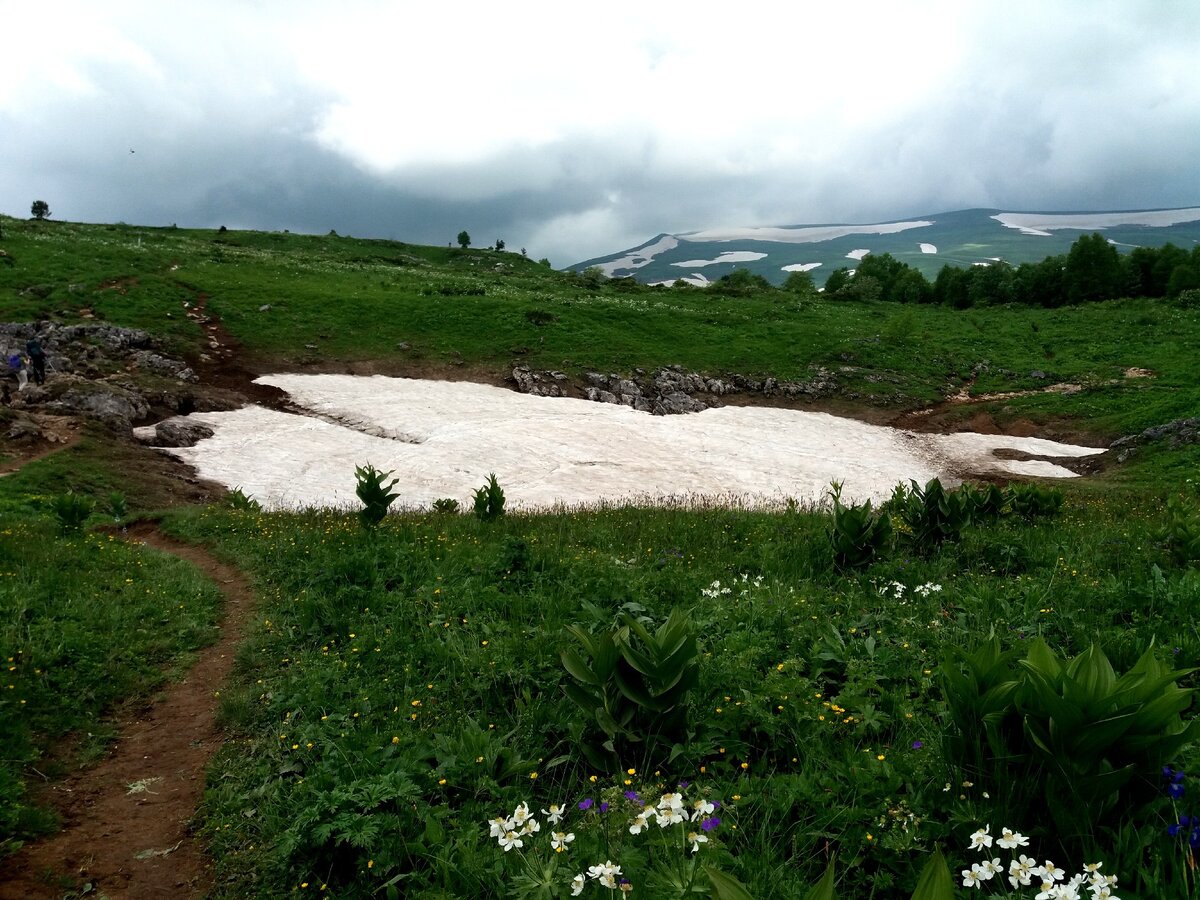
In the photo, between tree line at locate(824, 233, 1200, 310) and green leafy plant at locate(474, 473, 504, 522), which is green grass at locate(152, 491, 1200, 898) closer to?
green leafy plant at locate(474, 473, 504, 522)

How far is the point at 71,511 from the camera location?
12.1 meters

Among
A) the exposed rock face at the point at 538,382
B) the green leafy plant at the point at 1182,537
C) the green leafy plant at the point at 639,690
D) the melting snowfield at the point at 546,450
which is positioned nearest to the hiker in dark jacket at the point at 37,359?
the melting snowfield at the point at 546,450

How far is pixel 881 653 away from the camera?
18.7ft

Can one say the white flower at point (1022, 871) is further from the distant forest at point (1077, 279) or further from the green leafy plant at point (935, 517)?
the distant forest at point (1077, 279)

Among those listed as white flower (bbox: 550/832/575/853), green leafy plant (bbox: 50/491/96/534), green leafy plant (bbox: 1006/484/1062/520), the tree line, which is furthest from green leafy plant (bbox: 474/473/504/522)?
the tree line

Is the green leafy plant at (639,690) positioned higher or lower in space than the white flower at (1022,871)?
lower

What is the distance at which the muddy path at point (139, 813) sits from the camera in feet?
14.3

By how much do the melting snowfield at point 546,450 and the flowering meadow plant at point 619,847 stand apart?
14.3 meters

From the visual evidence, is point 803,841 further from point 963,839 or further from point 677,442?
point 677,442

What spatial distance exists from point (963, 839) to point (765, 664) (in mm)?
2602

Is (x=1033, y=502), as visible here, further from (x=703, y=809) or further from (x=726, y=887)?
(x=726, y=887)

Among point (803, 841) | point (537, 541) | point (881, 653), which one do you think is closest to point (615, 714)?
point (803, 841)

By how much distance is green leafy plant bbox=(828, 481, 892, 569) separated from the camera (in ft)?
29.9

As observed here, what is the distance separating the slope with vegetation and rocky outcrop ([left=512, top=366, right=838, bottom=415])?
2186cm
